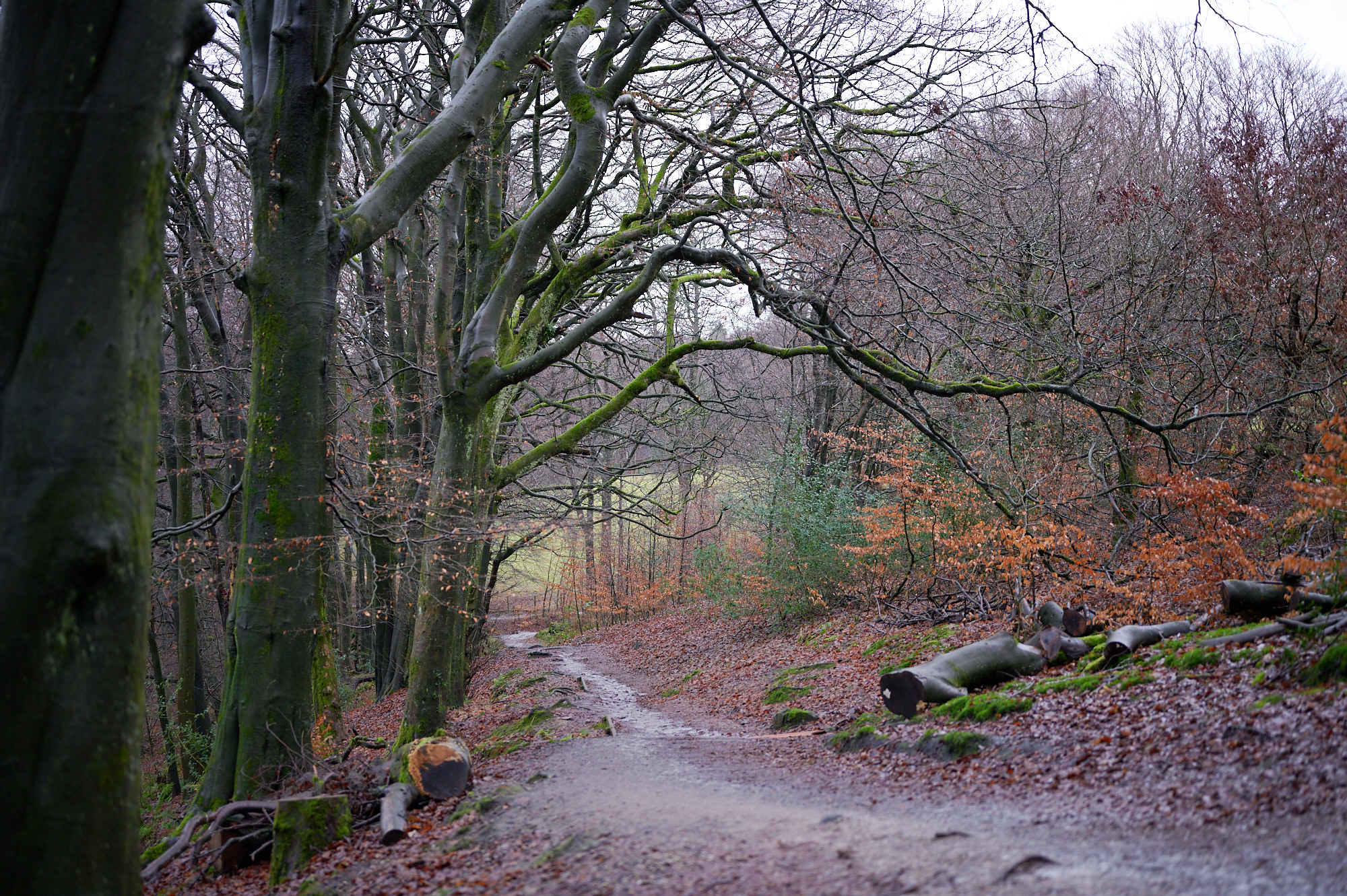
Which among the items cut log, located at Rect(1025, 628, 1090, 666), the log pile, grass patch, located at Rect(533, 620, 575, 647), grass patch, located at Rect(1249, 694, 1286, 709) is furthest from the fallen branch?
grass patch, located at Rect(533, 620, 575, 647)

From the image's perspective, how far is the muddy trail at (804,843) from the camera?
10.1 feet

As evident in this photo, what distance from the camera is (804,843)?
3.93 metres

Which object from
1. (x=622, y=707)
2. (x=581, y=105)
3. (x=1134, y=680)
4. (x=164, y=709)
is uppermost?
(x=581, y=105)

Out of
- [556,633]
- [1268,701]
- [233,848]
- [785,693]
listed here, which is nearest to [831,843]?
[1268,701]

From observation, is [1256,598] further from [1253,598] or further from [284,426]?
[284,426]

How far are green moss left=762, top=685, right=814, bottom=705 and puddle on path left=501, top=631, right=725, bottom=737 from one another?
1.29 meters

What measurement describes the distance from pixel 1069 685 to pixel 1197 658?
1.04 meters

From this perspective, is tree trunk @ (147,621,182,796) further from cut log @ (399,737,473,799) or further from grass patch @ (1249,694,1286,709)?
grass patch @ (1249,694,1286,709)

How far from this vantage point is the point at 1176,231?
1255 cm

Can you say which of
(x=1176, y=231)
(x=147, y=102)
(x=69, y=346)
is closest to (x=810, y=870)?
(x=69, y=346)

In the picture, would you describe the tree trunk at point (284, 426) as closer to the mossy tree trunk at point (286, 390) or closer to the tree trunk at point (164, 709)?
the mossy tree trunk at point (286, 390)

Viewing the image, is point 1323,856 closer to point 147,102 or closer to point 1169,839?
point 1169,839

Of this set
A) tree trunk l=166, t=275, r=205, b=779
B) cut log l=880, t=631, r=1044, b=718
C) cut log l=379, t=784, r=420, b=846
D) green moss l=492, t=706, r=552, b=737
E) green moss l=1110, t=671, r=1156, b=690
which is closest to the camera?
cut log l=379, t=784, r=420, b=846

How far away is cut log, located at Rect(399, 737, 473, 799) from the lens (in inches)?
234
